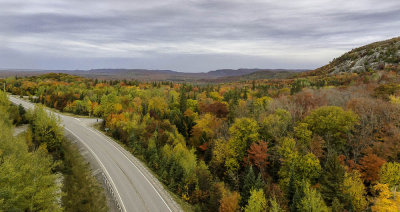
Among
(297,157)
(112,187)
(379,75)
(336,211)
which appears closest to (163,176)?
(112,187)

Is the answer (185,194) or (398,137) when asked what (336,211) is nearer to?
(398,137)

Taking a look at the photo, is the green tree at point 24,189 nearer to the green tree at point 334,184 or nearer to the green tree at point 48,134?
the green tree at point 48,134

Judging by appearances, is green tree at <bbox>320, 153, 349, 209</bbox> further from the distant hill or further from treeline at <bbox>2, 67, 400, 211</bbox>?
the distant hill

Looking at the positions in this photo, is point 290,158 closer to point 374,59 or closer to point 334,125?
point 334,125

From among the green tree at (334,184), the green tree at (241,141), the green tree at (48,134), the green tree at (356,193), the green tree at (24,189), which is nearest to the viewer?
the green tree at (24,189)

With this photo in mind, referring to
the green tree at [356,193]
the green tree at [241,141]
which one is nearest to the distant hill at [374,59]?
the green tree at [241,141]

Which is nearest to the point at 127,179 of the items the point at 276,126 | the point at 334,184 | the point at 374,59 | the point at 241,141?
the point at 241,141


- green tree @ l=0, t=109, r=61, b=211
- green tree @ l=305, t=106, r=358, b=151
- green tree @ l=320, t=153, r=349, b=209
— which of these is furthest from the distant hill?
green tree @ l=0, t=109, r=61, b=211
